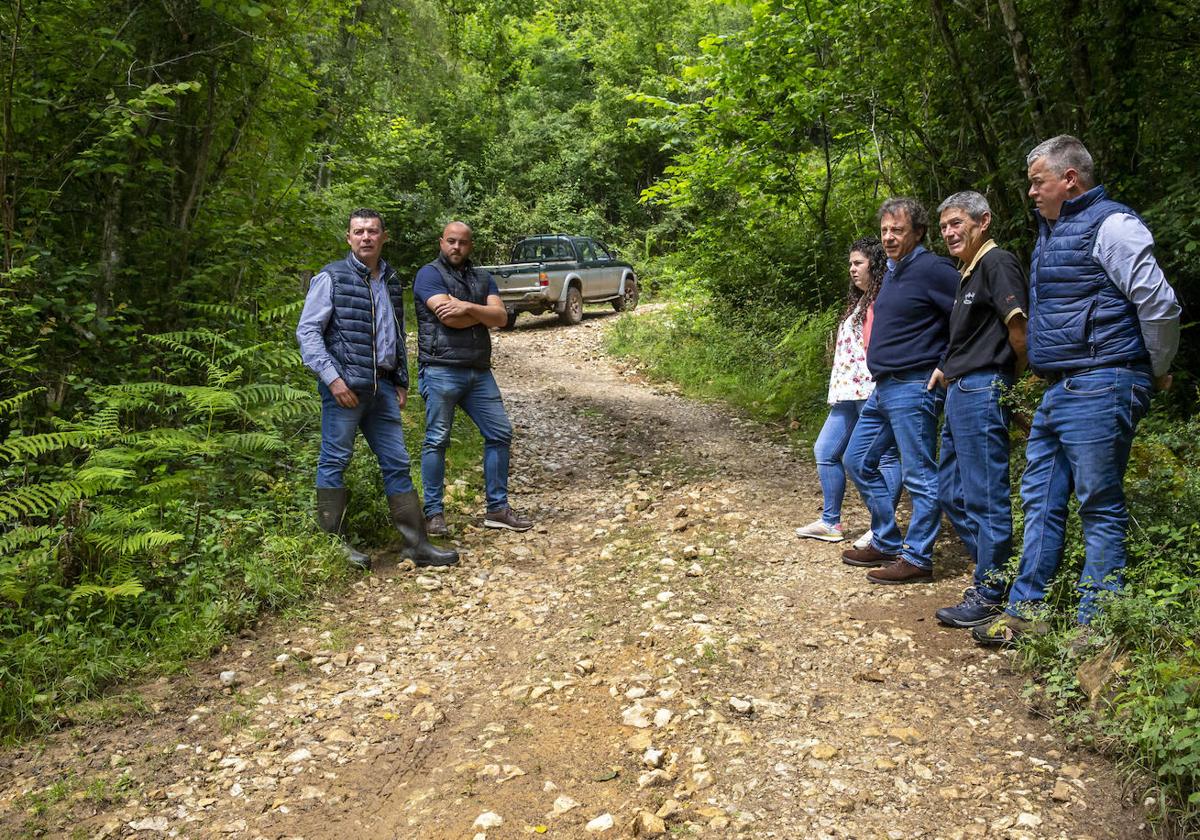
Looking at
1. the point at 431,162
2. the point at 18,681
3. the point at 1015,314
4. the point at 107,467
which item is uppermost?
the point at 431,162

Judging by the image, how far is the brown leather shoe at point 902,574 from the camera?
4.88 metres

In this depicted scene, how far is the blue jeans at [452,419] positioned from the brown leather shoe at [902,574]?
3.03 meters

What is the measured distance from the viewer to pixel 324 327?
524 centimetres

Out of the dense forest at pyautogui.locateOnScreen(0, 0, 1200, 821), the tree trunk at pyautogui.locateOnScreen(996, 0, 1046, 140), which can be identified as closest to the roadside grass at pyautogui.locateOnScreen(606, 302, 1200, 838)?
the dense forest at pyautogui.locateOnScreen(0, 0, 1200, 821)

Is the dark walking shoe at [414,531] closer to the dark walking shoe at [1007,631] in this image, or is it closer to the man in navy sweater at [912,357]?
the man in navy sweater at [912,357]

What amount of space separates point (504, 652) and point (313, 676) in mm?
1029

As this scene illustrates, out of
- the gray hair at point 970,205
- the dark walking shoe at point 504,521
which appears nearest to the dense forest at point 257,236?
the dark walking shoe at point 504,521

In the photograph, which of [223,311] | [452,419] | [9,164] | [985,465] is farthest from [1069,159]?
[9,164]

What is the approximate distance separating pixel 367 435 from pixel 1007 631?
4203 millimetres

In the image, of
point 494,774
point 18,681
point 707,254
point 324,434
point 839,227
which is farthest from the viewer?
point 707,254

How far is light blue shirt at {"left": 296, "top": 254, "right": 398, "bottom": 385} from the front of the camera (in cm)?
513

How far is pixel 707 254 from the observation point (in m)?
13.7

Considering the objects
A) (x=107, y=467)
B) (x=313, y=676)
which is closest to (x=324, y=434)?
(x=107, y=467)

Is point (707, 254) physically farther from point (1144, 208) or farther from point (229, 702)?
point (229, 702)
